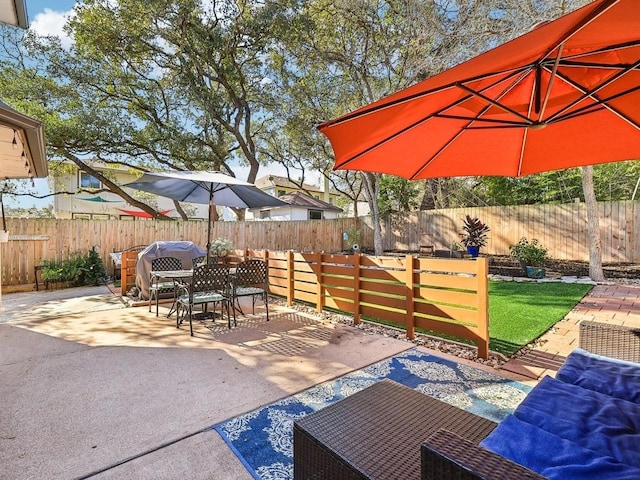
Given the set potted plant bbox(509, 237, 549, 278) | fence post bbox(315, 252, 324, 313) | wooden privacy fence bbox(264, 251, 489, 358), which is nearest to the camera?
wooden privacy fence bbox(264, 251, 489, 358)

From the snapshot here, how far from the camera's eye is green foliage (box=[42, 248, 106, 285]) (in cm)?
784

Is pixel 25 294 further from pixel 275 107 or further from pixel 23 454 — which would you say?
pixel 275 107

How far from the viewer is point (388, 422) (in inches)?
57.7

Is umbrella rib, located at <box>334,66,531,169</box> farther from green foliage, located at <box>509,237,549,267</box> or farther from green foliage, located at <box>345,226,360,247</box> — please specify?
green foliage, located at <box>345,226,360,247</box>

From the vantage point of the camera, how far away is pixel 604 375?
1858mm

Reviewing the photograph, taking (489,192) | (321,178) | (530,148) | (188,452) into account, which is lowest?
(188,452)

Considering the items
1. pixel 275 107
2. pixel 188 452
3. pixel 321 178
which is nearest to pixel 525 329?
pixel 188 452

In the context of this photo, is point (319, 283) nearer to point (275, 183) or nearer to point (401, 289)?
point (401, 289)

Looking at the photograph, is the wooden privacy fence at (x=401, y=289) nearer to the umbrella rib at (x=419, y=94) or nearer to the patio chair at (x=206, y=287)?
the patio chair at (x=206, y=287)

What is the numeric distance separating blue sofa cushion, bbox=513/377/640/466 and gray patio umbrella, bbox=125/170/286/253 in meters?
4.38

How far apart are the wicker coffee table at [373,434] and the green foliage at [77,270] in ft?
29.6

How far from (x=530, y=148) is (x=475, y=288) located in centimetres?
147

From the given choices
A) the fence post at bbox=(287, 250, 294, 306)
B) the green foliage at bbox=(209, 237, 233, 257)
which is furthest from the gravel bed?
the green foliage at bbox=(209, 237, 233, 257)

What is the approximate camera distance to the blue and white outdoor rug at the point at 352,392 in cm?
196
